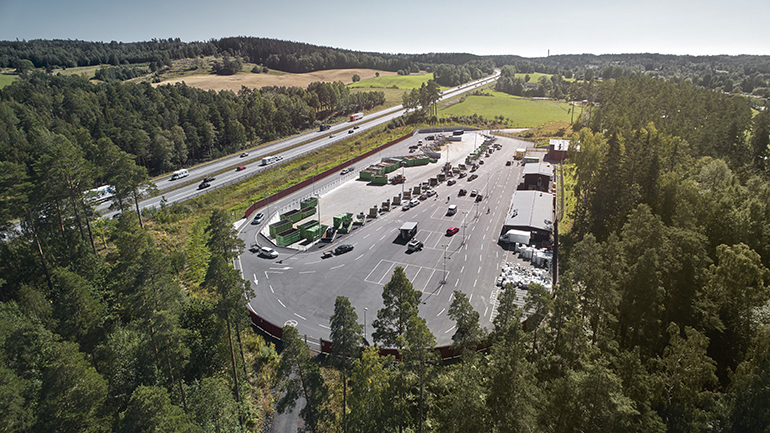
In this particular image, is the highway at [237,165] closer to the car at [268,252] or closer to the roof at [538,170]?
the car at [268,252]

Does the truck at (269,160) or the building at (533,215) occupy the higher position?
the truck at (269,160)

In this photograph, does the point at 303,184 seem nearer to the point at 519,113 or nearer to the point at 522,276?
the point at 522,276

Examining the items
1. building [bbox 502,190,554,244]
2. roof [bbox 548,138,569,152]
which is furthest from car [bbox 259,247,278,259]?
roof [bbox 548,138,569,152]

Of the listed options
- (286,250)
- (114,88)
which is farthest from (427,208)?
(114,88)

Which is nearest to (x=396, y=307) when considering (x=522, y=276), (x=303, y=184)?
(x=522, y=276)

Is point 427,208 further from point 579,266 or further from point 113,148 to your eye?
point 113,148

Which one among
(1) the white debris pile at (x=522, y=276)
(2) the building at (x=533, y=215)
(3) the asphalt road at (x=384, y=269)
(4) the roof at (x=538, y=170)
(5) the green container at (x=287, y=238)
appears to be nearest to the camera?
(3) the asphalt road at (x=384, y=269)

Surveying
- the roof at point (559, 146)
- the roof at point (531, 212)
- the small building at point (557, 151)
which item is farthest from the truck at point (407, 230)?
the roof at point (559, 146)
